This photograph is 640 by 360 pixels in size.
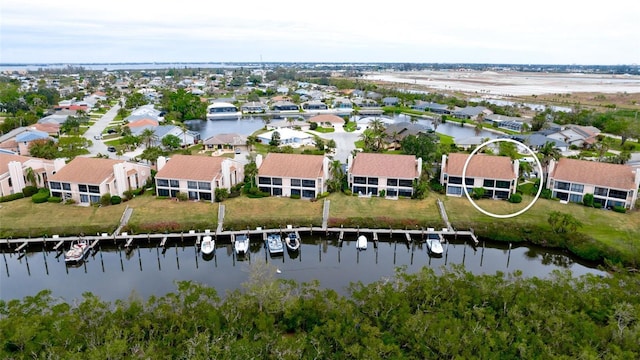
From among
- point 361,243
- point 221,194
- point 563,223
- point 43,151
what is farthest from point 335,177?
point 43,151

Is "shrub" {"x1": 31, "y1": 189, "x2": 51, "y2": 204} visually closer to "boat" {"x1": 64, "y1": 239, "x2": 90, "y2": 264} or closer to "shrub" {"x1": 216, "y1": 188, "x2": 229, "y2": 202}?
"boat" {"x1": 64, "y1": 239, "x2": 90, "y2": 264}

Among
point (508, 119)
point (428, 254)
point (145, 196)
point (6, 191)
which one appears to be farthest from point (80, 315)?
point (508, 119)

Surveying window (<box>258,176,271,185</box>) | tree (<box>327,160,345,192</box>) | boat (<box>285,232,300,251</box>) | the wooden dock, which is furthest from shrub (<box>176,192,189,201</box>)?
tree (<box>327,160,345,192</box>)

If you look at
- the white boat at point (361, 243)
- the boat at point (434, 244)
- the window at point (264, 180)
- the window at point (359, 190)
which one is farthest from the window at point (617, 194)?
the window at point (264, 180)

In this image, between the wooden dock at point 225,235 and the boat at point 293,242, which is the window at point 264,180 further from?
the boat at point 293,242

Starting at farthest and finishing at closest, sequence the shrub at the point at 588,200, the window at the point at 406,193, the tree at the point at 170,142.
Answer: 1. the tree at the point at 170,142
2. the window at the point at 406,193
3. the shrub at the point at 588,200

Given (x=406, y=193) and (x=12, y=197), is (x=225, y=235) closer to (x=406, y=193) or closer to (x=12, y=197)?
(x=406, y=193)
